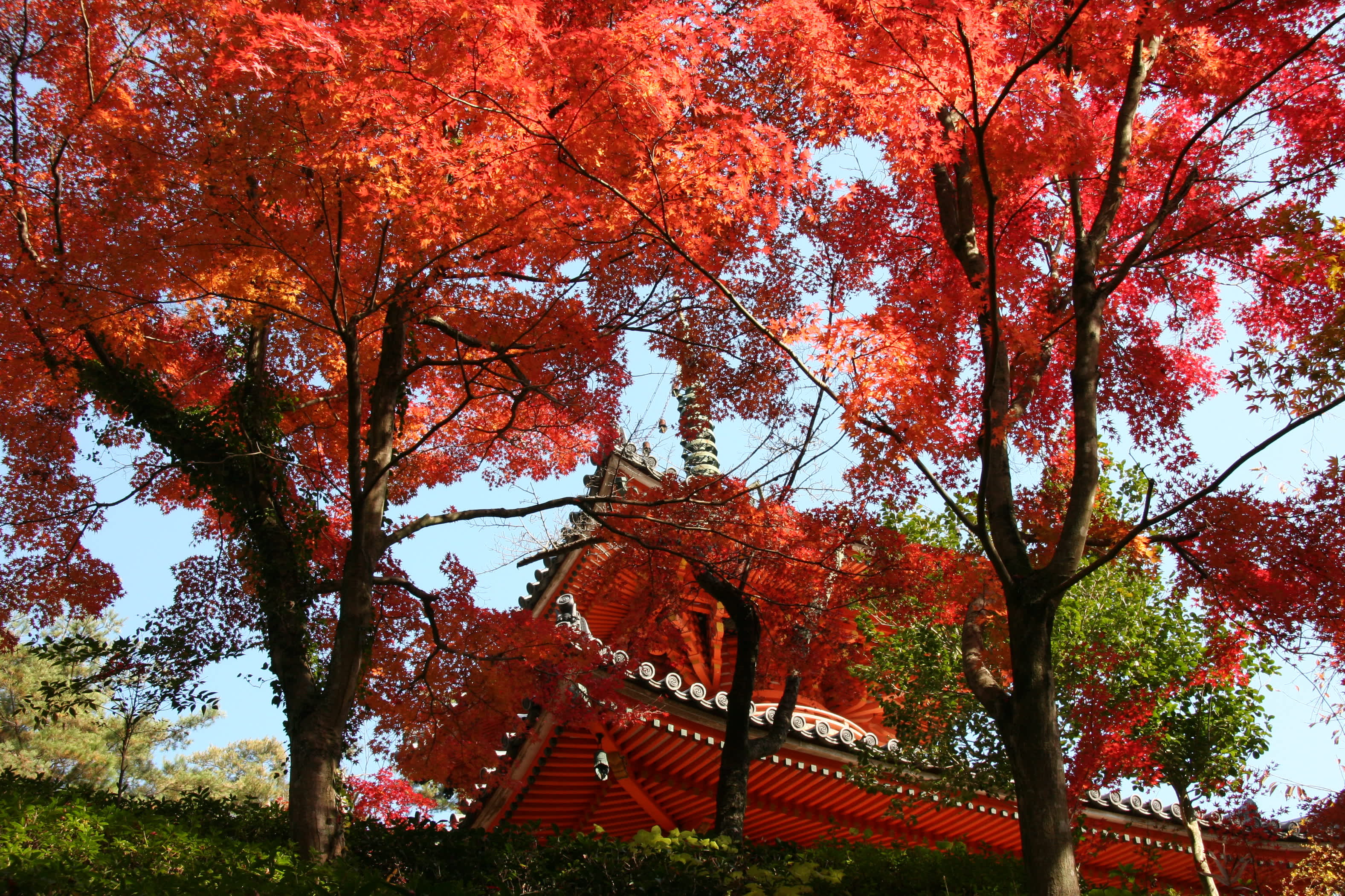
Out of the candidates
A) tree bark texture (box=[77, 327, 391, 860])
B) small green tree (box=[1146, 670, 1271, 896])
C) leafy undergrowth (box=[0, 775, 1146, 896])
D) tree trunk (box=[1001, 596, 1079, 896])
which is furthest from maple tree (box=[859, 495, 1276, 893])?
tree bark texture (box=[77, 327, 391, 860])

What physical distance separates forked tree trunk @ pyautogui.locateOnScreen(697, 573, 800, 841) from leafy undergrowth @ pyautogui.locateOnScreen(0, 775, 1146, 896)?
503 mm

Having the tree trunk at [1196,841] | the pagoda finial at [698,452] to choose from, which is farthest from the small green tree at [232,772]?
the tree trunk at [1196,841]

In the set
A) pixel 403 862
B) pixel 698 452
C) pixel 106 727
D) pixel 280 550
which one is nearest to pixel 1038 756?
pixel 403 862

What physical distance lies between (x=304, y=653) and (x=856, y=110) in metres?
6.12

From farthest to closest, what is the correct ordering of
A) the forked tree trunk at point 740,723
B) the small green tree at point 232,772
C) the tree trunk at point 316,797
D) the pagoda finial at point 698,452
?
the small green tree at point 232,772 → the pagoda finial at point 698,452 → the forked tree trunk at point 740,723 → the tree trunk at point 316,797

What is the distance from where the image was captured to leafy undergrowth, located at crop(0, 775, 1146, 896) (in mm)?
4886

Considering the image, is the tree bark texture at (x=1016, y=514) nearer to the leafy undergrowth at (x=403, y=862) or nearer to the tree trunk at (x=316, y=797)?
the leafy undergrowth at (x=403, y=862)

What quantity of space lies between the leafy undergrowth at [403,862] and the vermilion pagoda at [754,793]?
89cm

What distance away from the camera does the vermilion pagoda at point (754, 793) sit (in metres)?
9.27

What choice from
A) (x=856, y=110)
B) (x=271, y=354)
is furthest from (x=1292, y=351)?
(x=271, y=354)

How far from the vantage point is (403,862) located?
7645 millimetres

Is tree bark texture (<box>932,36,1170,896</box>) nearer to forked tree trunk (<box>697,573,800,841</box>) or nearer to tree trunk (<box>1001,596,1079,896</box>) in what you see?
tree trunk (<box>1001,596,1079,896</box>)

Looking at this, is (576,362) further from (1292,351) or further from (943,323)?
(1292,351)

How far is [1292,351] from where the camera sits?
213 inches
